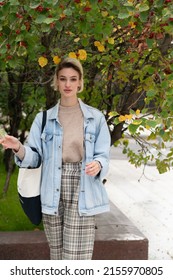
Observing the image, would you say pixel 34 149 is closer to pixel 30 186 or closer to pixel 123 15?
pixel 30 186

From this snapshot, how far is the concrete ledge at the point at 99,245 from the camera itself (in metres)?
4.32

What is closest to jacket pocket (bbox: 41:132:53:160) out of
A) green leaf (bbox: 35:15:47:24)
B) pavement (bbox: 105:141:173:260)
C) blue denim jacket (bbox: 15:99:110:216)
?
blue denim jacket (bbox: 15:99:110:216)

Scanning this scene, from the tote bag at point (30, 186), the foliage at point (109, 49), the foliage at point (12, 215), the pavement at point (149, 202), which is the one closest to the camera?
the foliage at point (109, 49)

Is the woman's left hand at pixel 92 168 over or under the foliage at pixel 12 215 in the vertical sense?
over

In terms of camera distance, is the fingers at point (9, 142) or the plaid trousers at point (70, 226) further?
the plaid trousers at point (70, 226)

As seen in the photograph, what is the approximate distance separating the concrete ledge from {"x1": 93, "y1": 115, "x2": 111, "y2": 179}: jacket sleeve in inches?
Result: 65.0

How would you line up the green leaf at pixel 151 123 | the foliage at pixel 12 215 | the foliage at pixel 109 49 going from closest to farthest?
the green leaf at pixel 151 123
the foliage at pixel 109 49
the foliage at pixel 12 215

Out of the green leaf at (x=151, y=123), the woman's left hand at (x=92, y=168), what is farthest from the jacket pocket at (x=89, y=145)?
the green leaf at (x=151, y=123)

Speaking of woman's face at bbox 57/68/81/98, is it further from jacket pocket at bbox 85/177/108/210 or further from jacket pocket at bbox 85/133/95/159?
jacket pocket at bbox 85/177/108/210

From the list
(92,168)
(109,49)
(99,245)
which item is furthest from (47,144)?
(99,245)

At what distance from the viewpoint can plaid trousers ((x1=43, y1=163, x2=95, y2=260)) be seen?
2961 mm

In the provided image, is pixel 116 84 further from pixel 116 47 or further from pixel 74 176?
pixel 74 176

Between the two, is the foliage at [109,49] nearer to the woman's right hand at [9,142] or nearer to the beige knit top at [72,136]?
the beige knit top at [72,136]

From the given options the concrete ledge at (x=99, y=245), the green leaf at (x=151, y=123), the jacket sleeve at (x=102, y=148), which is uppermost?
the green leaf at (x=151, y=123)
